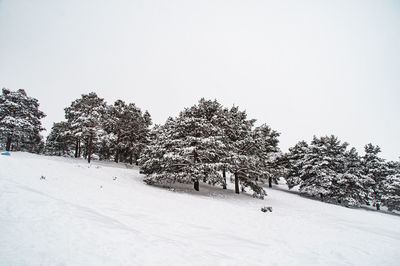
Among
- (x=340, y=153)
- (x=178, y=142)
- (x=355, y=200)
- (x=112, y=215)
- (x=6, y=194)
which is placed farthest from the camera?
(x=340, y=153)

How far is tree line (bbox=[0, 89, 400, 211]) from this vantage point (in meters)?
17.5

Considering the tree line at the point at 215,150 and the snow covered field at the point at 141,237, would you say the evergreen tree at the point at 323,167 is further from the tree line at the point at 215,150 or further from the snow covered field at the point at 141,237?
the snow covered field at the point at 141,237

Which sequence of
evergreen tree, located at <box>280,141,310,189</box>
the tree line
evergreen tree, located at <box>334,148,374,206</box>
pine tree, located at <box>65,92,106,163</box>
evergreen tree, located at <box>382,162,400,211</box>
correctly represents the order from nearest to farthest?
the tree line → evergreen tree, located at <box>334,148,374,206</box> → pine tree, located at <box>65,92,106,163</box> → evergreen tree, located at <box>382,162,400,211</box> → evergreen tree, located at <box>280,141,310,189</box>

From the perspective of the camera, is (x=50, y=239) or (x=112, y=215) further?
(x=112, y=215)

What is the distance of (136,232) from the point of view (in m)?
6.07

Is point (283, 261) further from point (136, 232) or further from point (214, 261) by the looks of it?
point (136, 232)

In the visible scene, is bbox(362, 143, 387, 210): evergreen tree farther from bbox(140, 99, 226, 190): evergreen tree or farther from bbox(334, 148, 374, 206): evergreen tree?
bbox(140, 99, 226, 190): evergreen tree

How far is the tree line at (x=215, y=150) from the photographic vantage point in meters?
17.5

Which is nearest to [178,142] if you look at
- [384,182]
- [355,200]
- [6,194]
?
[6,194]

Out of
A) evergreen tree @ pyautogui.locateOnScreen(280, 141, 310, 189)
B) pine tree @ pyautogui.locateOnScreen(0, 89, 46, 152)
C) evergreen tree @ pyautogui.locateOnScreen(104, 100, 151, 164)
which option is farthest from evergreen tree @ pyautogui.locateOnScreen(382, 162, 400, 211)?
pine tree @ pyautogui.locateOnScreen(0, 89, 46, 152)

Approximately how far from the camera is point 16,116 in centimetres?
2866

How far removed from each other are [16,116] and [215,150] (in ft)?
109

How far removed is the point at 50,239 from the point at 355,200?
3702 cm

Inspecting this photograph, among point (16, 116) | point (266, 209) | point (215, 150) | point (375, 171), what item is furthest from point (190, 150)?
point (375, 171)
